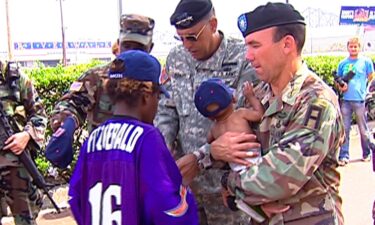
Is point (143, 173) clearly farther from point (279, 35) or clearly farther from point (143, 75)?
point (279, 35)

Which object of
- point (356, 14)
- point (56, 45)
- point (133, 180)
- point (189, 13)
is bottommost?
point (56, 45)

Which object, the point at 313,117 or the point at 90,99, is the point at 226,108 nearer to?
the point at 313,117

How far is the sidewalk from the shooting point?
17.0 ft

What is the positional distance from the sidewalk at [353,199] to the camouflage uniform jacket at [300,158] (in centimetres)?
241

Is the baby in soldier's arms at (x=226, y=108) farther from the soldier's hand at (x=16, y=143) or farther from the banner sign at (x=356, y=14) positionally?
the banner sign at (x=356, y=14)

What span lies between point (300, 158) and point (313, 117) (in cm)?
15

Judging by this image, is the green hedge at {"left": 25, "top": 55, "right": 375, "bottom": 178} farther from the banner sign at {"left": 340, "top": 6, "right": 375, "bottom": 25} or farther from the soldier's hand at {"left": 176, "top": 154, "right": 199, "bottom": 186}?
the banner sign at {"left": 340, "top": 6, "right": 375, "bottom": 25}

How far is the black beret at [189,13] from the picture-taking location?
8.38ft

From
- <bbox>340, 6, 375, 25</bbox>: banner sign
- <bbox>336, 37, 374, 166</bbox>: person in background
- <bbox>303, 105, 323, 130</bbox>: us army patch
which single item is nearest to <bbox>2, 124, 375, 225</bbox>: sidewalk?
<bbox>336, 37, 374, 166</bbox>: person in background

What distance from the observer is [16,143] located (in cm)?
369

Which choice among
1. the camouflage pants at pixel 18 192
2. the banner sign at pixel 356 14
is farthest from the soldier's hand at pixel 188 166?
the banner sign at pixel 356 14

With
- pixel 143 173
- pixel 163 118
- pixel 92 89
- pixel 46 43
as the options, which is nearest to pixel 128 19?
pixel 92 89

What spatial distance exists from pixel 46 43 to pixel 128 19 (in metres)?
53.1

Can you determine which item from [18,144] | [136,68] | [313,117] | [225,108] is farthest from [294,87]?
[18,144]
